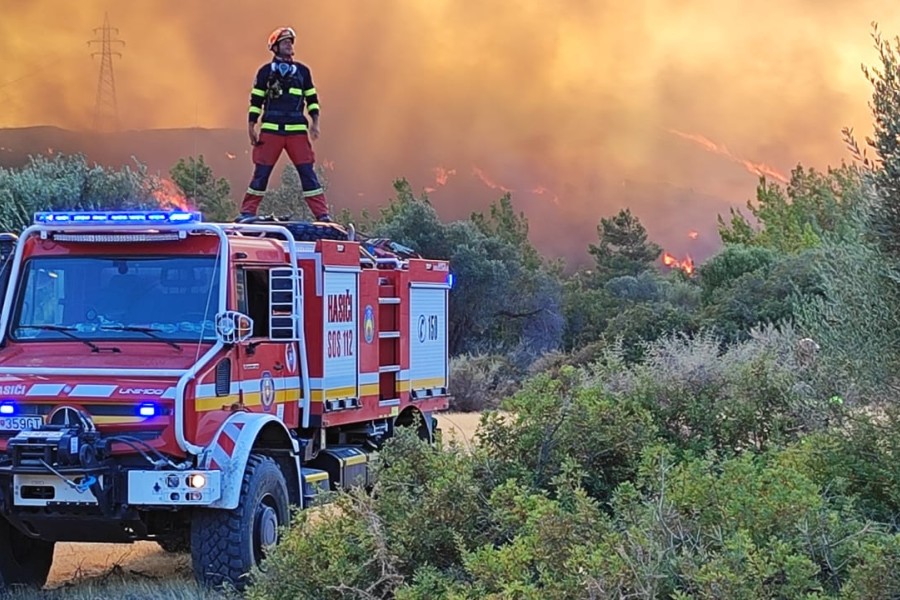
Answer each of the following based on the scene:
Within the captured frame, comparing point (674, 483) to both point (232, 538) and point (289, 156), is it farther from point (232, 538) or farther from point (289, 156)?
point (289, 156)

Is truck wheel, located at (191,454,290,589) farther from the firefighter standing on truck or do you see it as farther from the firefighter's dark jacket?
the firefighter's dark jacket

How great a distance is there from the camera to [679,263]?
56062 millimetres

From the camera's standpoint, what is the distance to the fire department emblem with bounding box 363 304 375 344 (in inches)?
454

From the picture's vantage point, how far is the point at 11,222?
973 inches

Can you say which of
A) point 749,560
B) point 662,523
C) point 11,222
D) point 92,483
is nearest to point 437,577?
point 662,523

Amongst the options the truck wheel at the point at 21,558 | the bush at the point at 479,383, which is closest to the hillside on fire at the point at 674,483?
the truck wheel at the point at 21,558

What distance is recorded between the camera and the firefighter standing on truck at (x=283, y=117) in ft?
42.2

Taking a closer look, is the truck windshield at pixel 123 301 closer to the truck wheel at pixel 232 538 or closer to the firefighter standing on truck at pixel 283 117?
the truck wheel at pixel 232 538

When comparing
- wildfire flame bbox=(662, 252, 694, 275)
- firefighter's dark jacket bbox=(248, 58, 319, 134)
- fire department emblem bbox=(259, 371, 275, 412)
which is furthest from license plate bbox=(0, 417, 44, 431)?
wildfire flame bbox=(662, 252, 694, 275)

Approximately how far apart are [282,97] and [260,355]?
4262mm

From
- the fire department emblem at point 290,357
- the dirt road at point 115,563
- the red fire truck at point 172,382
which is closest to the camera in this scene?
the red fire truck at point 172,382

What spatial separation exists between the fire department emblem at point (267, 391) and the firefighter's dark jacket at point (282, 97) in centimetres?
409

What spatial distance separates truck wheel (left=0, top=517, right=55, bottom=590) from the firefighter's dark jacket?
5.32 m

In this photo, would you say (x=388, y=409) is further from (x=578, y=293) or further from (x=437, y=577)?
(x=578, y=293)
